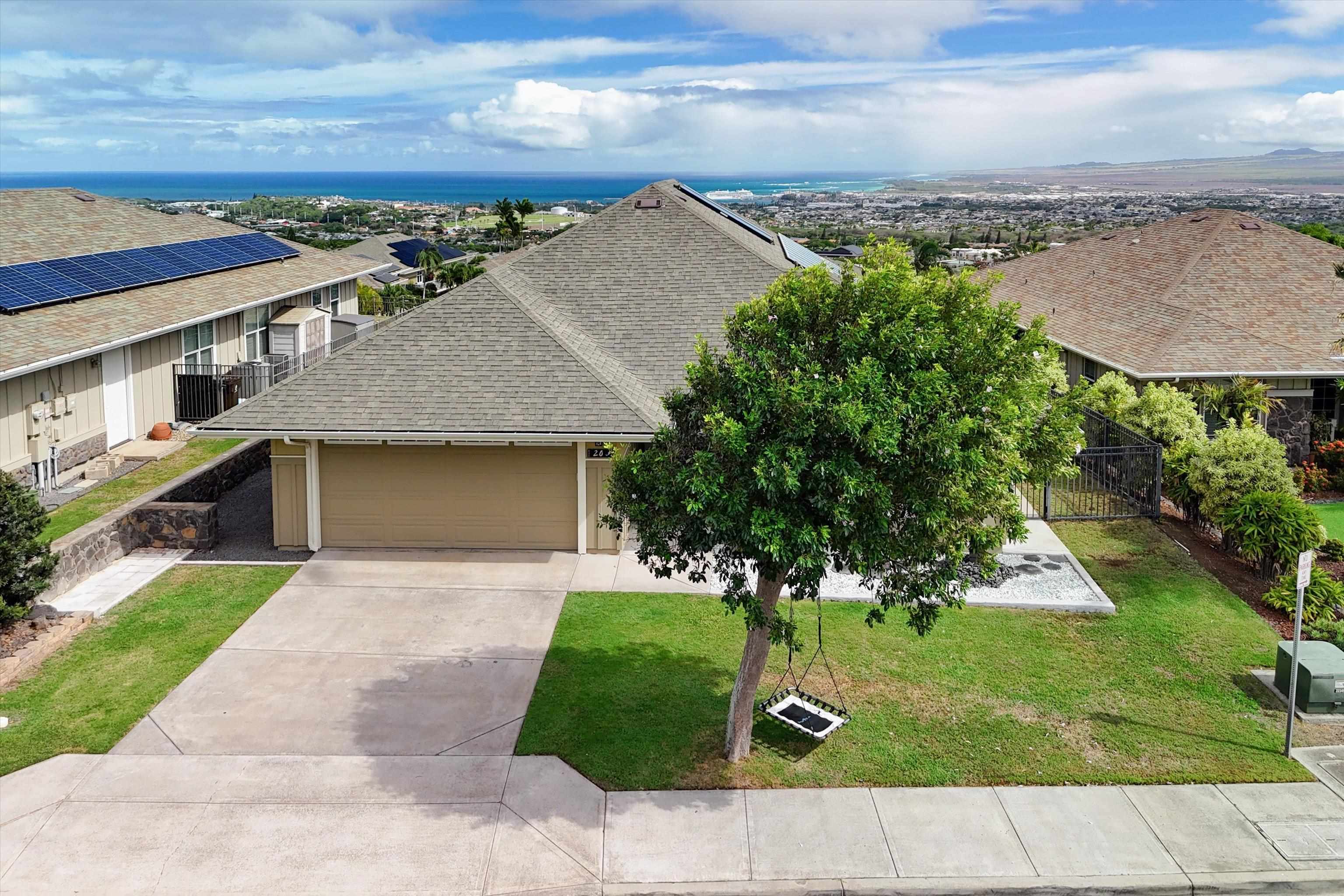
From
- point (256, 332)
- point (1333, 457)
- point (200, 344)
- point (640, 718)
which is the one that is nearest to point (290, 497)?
point (640, 718)

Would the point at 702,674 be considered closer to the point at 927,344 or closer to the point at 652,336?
the point at 927,344

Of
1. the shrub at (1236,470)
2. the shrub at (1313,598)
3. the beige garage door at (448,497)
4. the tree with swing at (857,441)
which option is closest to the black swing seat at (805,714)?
the tree with swing at (857,441)

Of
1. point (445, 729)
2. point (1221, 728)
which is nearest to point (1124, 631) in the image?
point (1221, 728)

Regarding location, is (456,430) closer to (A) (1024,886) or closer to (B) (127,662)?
(B) (127,662)

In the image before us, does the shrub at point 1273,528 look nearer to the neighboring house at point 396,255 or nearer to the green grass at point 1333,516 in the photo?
the green grass at point 1333,516

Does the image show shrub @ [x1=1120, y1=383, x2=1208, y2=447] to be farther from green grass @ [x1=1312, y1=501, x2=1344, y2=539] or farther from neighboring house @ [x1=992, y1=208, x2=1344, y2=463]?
green grass @ [x1=1312, y1=501, x2=1344, y2=539]
